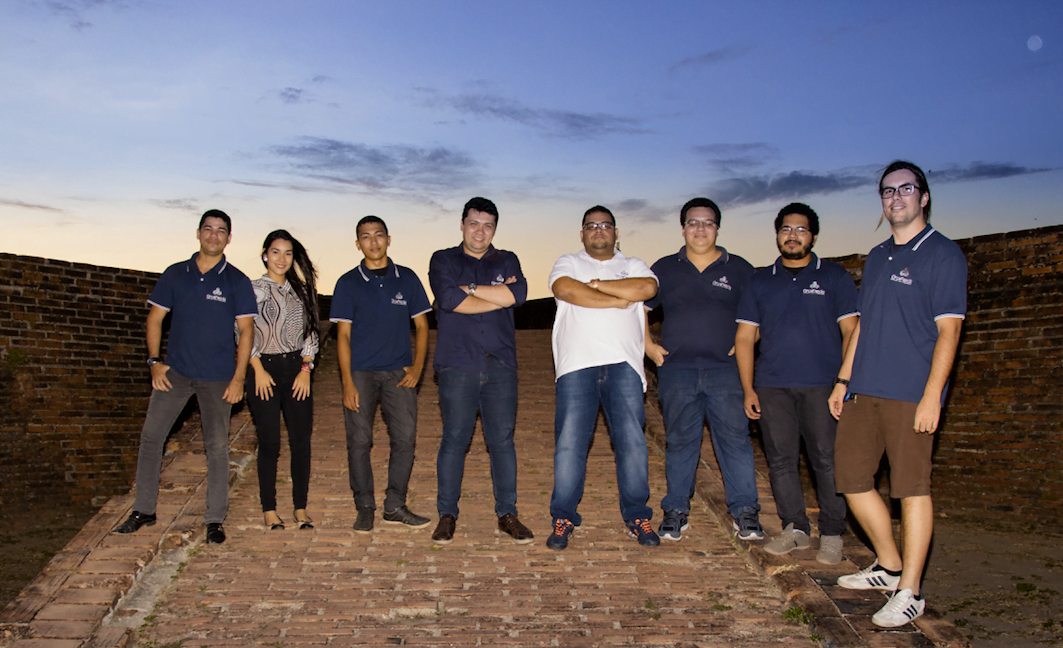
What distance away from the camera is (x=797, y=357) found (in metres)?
4.63

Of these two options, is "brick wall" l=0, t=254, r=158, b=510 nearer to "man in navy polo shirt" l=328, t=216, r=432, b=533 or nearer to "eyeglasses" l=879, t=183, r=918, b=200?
"man in navy polo shirt" l=328, t=216, r=432, b=533

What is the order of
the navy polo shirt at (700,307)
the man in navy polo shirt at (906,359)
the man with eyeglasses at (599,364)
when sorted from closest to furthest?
the man in navy polo shirt at (906,359), the man with eyeglasses at (599,364), the navy polo shirt at (700,307)

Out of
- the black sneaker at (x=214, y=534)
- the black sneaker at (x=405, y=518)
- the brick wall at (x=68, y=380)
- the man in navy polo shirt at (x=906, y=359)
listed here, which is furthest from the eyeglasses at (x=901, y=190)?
the brick wall at (x=68, y=380)

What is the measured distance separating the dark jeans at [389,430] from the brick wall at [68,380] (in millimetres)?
6043

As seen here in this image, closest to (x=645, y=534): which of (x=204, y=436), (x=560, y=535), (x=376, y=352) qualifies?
(x=560, y=535)

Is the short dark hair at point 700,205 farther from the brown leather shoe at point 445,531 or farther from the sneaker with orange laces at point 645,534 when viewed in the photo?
the brown leather shoe at point 445,531

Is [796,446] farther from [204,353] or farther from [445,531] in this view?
[204,353]

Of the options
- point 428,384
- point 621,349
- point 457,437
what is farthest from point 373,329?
point 428,384

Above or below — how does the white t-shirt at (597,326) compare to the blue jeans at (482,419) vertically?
above

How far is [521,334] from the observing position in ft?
47.1

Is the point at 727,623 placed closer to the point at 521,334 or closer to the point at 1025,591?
the point at 1025,591

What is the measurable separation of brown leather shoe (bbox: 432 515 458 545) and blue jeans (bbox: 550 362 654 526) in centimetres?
71

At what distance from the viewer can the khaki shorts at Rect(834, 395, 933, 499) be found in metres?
3.74

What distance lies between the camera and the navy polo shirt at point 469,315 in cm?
498
